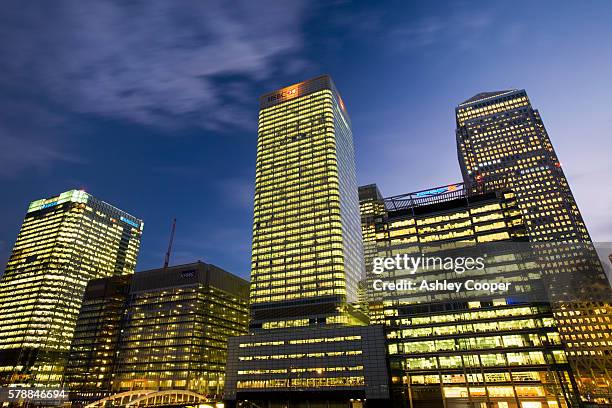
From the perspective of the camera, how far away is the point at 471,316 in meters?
119

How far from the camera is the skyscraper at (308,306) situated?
132 meters

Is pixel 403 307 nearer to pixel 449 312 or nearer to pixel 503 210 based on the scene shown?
pixel 449 312

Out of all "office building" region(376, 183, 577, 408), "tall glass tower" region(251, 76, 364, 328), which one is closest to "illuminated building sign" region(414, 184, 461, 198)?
"office building" region(376, 183, 577, 408)

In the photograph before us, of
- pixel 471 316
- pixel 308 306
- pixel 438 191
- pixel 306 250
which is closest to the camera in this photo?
pixel 471 316

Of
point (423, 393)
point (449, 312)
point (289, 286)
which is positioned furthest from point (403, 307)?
point (289, 286)

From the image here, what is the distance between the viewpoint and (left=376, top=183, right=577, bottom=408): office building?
10656 cm

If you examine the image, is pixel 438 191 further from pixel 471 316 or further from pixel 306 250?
pixel 306 250

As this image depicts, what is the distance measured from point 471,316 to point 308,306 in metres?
68.2

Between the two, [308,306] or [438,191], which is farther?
[308,306]

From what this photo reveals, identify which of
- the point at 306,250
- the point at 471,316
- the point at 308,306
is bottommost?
the point at 471,316

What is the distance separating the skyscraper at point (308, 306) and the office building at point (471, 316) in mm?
13979

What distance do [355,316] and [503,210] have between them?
7577 centimetres

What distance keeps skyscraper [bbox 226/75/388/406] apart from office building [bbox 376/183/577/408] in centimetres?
1398

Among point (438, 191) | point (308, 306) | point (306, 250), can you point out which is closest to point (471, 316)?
point (438, 191)
